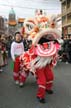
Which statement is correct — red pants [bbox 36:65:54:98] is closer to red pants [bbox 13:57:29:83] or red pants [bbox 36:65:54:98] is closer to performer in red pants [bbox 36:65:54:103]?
performer in red pants [bbox 36:65:54:103]

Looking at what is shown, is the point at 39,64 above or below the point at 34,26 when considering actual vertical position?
below

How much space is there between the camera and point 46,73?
8969 millimetres

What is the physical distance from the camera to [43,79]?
8.51 m

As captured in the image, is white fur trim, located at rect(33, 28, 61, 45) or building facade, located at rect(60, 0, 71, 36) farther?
building facade, located at rect(60, 0, 71, 36)

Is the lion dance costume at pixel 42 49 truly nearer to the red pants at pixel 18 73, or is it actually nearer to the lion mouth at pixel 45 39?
the lion mouth at pixel 45 39

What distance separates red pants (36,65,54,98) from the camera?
8.42 meters

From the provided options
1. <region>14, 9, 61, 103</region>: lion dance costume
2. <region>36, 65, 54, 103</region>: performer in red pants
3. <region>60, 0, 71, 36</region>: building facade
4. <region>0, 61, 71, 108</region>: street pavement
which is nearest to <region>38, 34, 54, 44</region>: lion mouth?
<region>14, 9, 61, 103</region>: lion dance costume

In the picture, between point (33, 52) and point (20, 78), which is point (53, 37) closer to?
point (33, 52)

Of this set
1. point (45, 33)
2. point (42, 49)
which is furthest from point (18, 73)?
point (45, 33)

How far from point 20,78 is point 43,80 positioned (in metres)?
2.16

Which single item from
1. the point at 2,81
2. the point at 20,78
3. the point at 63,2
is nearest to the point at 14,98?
the point at 20,78

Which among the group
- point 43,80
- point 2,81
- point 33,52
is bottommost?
point 2,81

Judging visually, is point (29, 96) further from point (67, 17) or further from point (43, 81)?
point (67, 17)

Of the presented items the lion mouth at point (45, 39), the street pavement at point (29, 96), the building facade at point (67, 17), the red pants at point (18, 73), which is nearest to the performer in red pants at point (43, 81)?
the street pavement at point (29, 96)
